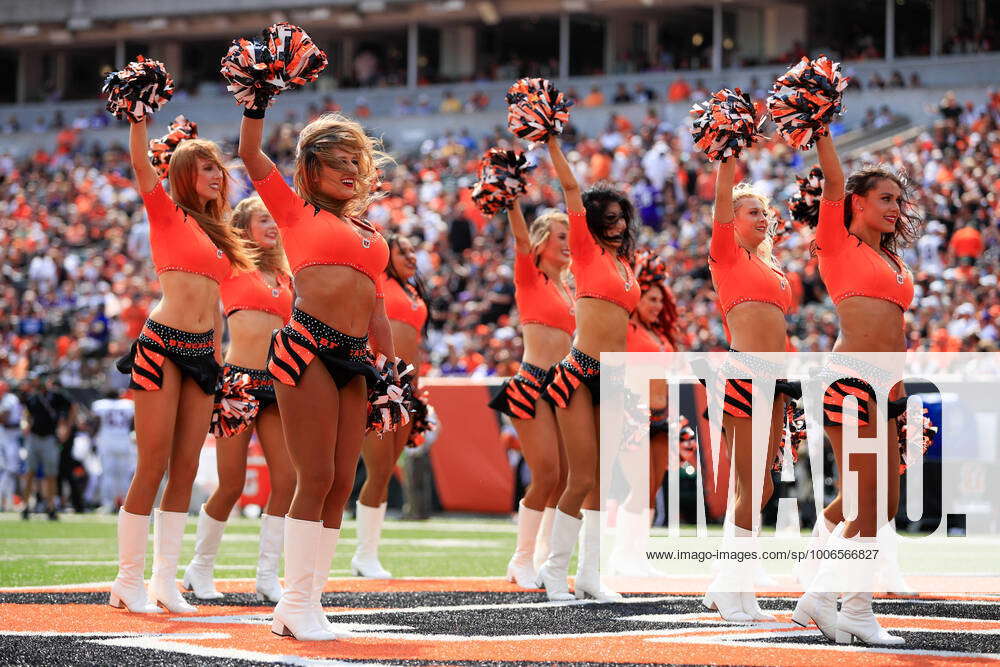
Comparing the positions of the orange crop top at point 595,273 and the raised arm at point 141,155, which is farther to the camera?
the orange crop top at point 595,273

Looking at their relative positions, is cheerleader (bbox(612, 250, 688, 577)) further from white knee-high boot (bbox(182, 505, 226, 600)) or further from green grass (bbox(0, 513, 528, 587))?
white knee-high boot (bbox(182, 505, 226, 600))

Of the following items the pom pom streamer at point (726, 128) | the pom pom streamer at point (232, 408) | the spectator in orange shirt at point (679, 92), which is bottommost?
the pom pom streamer at point (232, 408)

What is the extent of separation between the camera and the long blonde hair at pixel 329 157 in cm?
530

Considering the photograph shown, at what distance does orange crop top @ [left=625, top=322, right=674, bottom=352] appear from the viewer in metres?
8.57

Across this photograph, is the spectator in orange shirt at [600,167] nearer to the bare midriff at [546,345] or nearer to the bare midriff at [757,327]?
the bare midriff at [546,345]

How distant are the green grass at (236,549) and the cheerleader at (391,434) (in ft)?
0.95

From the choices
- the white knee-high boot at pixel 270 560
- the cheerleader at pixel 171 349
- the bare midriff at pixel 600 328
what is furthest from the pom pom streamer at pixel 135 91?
the bare midriff at pixel 600 328

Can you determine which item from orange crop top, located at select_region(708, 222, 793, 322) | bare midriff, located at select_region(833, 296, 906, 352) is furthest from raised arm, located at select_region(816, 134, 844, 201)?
orange crop top, located at select_region(708, 222, 793, 322)

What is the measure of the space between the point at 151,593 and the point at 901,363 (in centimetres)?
342

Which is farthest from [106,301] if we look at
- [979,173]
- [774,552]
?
[774,552]

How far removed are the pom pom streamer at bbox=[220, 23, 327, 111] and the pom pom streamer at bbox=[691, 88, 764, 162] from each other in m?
1.86

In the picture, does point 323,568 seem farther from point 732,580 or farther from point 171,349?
point 732,580

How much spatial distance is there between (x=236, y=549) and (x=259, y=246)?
424cm

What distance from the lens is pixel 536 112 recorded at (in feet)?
22.8
